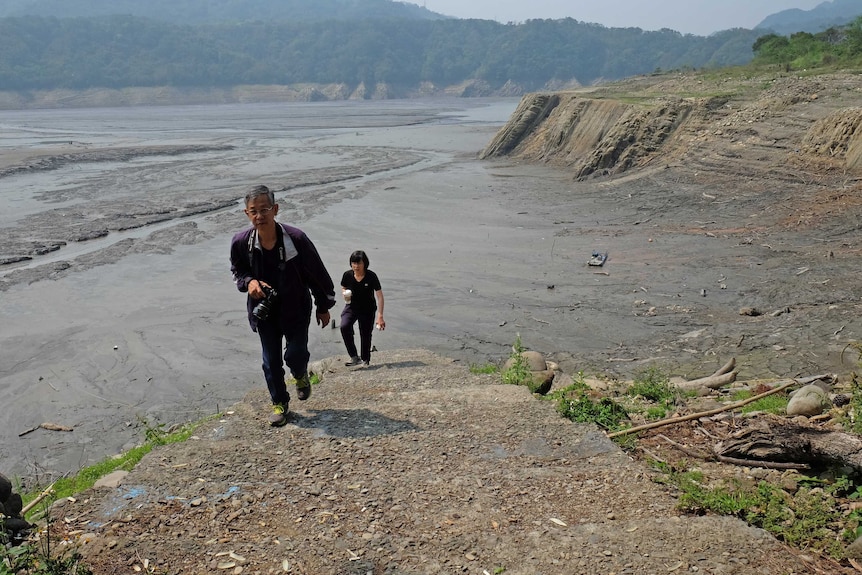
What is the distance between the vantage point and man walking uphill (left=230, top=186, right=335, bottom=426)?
16.7ft

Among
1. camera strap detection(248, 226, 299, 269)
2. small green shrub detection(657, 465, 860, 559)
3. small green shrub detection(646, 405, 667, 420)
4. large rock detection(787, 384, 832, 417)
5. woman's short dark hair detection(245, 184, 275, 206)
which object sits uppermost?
woman's short dark hair detection(245, 184, 275, 206)

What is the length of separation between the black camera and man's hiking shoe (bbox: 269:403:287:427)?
752 mm

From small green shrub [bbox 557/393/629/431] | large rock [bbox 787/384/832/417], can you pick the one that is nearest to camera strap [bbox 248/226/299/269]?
small green shrub [bbox 557/393/629/431]

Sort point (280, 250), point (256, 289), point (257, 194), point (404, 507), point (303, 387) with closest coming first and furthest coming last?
point (404, 507) → point (257, 194) → point (256, 289) → point (280, 250) → point (303, 387)

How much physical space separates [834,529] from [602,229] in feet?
50.8

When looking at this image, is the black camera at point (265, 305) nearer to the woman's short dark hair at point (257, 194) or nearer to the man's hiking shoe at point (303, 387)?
the woman's short dark hair at point (257, 194)

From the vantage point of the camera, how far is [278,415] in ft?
17.9

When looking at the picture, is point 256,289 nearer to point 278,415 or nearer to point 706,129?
point 278,415

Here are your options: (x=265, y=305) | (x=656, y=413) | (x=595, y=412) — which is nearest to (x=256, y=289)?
(x=265, y=305)

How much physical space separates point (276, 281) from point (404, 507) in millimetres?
2014

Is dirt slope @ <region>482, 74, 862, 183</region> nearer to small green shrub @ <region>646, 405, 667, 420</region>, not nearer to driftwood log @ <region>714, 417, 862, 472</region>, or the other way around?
small green shrub @ <region>646, 405, 667, 420</region>

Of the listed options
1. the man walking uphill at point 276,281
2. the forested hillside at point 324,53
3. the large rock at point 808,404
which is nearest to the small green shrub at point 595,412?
the large rock at point 808,404

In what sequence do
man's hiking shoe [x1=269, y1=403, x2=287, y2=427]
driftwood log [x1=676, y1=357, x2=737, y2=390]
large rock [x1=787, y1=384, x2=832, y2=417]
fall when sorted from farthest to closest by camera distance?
driftwood log [x1=676, y1=357, x2=737, y2=390]
large rock [x1=787, y1=384, x2=832, y2=417]
man's hiking shoe [x1=269, y1=403, x2=287, y2=427]

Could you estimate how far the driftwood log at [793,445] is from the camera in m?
4.18
